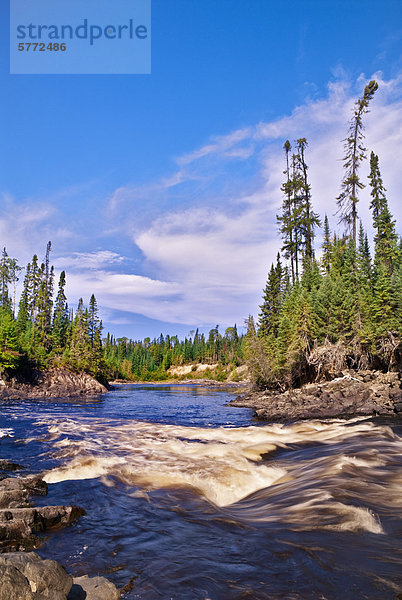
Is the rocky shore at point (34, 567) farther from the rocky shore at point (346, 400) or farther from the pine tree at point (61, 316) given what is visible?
the pine tree at point (61, 316)

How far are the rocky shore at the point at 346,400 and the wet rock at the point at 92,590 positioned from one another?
2006 cm

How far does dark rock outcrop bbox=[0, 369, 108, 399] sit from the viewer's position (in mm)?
42625

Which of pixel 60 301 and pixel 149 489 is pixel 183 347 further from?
pixel 149 489

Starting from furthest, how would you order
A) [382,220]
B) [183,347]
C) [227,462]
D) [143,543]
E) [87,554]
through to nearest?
[183,347] < [382,220] < [227,462] < [143,543] < [87,554]

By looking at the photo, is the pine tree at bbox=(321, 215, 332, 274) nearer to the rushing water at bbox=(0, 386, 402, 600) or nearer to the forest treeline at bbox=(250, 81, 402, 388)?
the forest treeline at bbox=(250, 81, 402, 388)

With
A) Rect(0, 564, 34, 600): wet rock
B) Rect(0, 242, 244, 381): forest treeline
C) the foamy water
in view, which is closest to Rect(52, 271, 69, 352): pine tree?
Rect(0, 242, 244, 381): forest treeline

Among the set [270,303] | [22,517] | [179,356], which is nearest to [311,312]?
[270,303]

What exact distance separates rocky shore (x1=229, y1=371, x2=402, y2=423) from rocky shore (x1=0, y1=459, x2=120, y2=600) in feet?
60.6

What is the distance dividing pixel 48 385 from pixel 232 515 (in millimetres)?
47935

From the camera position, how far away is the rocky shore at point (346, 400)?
22109mm

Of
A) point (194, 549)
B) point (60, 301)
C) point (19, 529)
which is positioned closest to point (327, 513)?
point (194, 549)

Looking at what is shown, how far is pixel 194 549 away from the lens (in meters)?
5.29

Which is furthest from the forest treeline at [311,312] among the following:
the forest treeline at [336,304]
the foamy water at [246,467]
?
the foamy water at [246,467]

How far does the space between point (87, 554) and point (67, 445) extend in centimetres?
966
